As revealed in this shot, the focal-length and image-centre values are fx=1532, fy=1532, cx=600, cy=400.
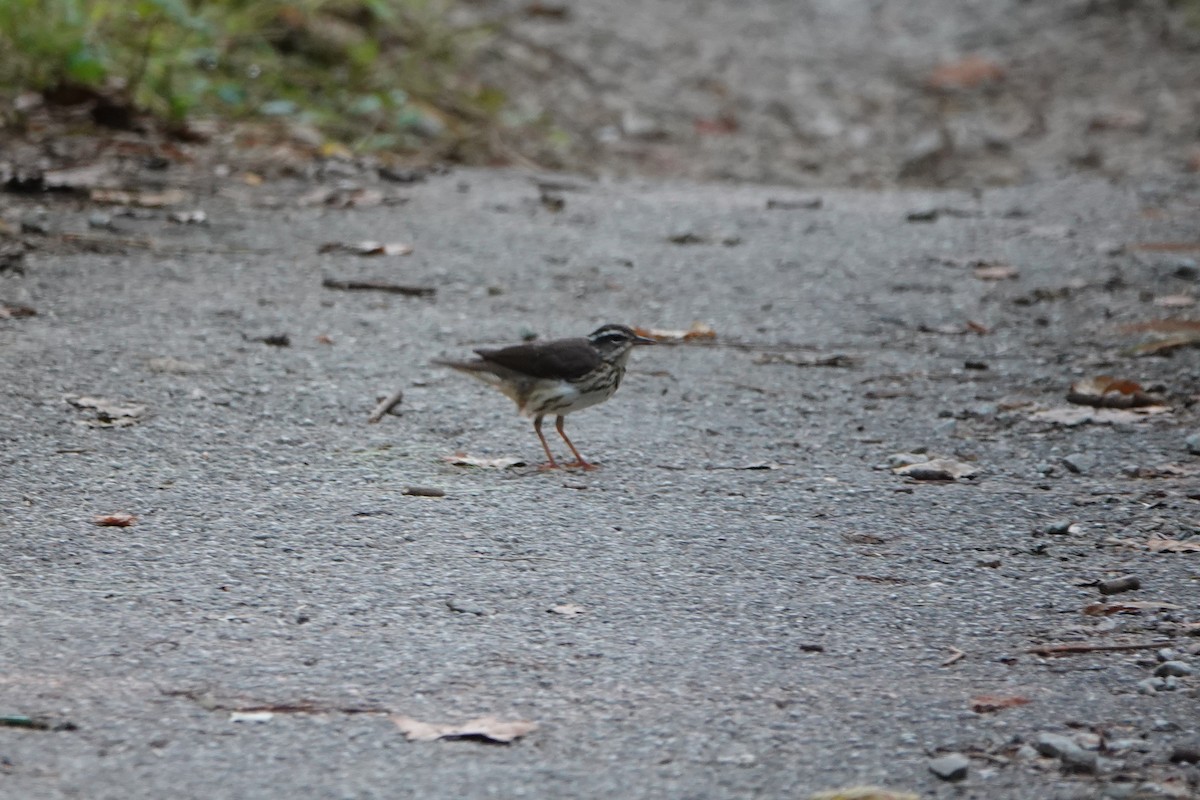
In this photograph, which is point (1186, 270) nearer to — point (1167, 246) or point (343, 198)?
point (1167, 246)

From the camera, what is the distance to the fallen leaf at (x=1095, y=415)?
607cm

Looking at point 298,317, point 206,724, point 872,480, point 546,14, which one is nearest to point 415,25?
point 546,14

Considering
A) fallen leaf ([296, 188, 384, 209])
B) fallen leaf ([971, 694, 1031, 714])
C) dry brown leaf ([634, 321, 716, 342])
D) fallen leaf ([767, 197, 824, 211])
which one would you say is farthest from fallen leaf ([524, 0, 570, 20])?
fallen leaf ([971, 694, 1031, 714])

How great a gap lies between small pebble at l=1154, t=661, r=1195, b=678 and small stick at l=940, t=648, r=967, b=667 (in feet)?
1.52

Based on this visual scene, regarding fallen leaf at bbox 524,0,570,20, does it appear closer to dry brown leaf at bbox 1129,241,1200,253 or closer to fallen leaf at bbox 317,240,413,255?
fallen leaf at bbox 317,240,413,255

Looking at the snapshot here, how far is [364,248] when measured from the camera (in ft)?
27.0

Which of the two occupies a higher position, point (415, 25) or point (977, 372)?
point (415, 25)

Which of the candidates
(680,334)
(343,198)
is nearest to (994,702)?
(680,334)

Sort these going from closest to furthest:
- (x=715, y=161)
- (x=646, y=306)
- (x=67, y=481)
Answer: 1. (x=67, y=481)
2. (x=646, y=306)
3. (x=715, y=161)

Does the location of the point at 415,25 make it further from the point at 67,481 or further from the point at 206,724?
the point at 206,724

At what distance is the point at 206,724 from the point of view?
329 cm

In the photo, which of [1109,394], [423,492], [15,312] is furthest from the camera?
[15,312]

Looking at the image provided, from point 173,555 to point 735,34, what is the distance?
500 inches

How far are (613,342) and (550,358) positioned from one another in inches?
14.4
